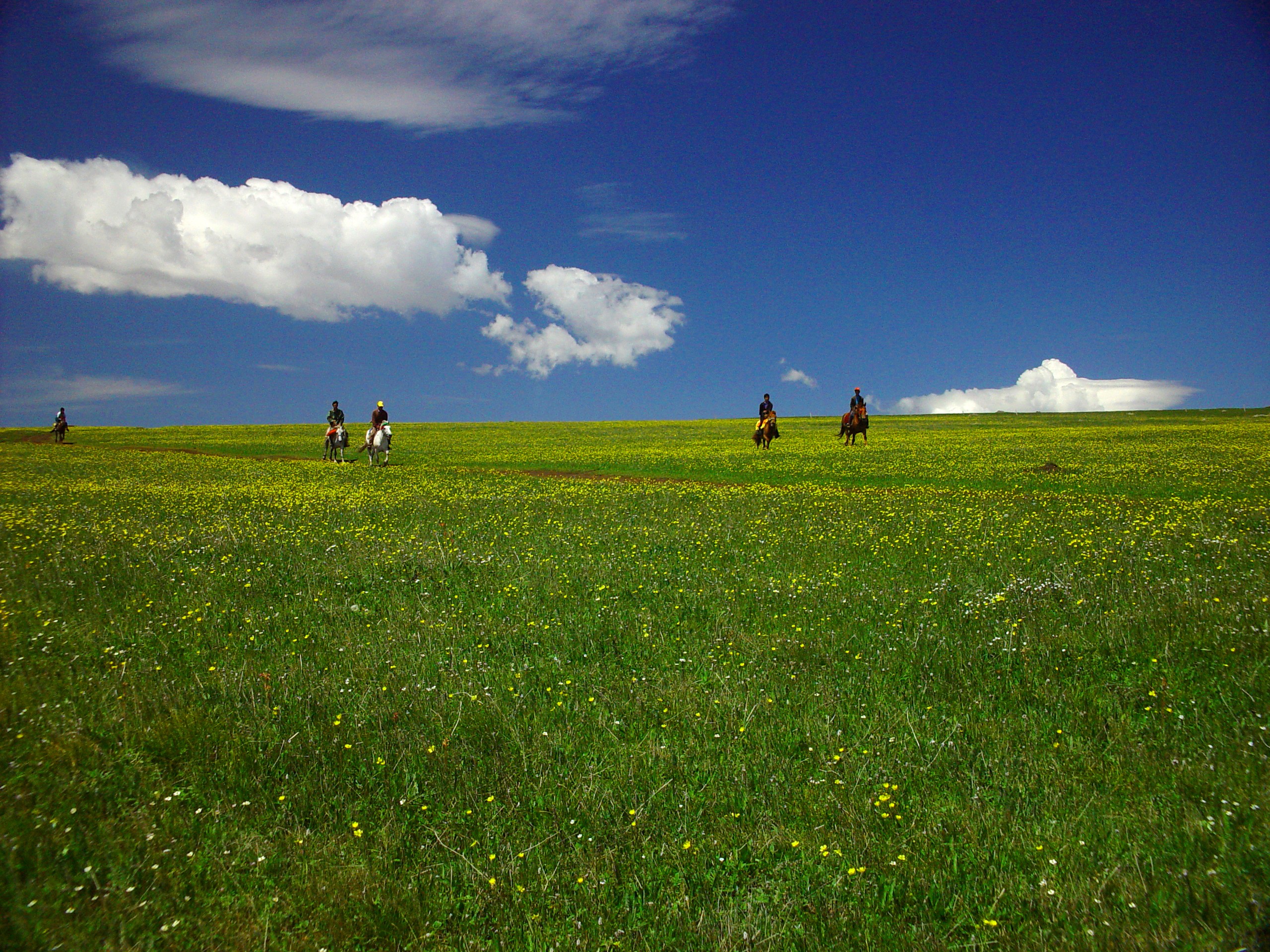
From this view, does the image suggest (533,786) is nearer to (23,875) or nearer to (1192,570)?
(23,875)

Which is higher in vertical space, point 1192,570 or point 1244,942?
point 1192,570

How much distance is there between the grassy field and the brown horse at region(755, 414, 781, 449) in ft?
108

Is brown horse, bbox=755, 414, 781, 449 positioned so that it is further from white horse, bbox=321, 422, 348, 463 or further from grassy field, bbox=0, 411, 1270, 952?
grassy field, bbox=0, 411, 1270, 952

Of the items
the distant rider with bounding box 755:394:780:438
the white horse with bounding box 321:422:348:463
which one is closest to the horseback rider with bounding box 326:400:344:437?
the white horse with bounding box 321:422:348:463

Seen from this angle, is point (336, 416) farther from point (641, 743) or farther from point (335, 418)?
point (641, 743)

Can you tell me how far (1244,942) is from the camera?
411 centimetres

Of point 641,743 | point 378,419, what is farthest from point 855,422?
point 641,743

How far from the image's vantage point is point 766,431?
49.6 m

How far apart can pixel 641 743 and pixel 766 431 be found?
44295mm

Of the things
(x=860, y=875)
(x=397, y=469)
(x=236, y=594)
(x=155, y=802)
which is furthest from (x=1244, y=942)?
(x=397, y=469)

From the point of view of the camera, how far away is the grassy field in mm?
4605

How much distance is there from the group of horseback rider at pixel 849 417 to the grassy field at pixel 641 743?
103 feet

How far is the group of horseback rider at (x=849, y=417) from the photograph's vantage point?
46716 millimetres

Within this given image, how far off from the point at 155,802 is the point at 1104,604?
11973 mm
